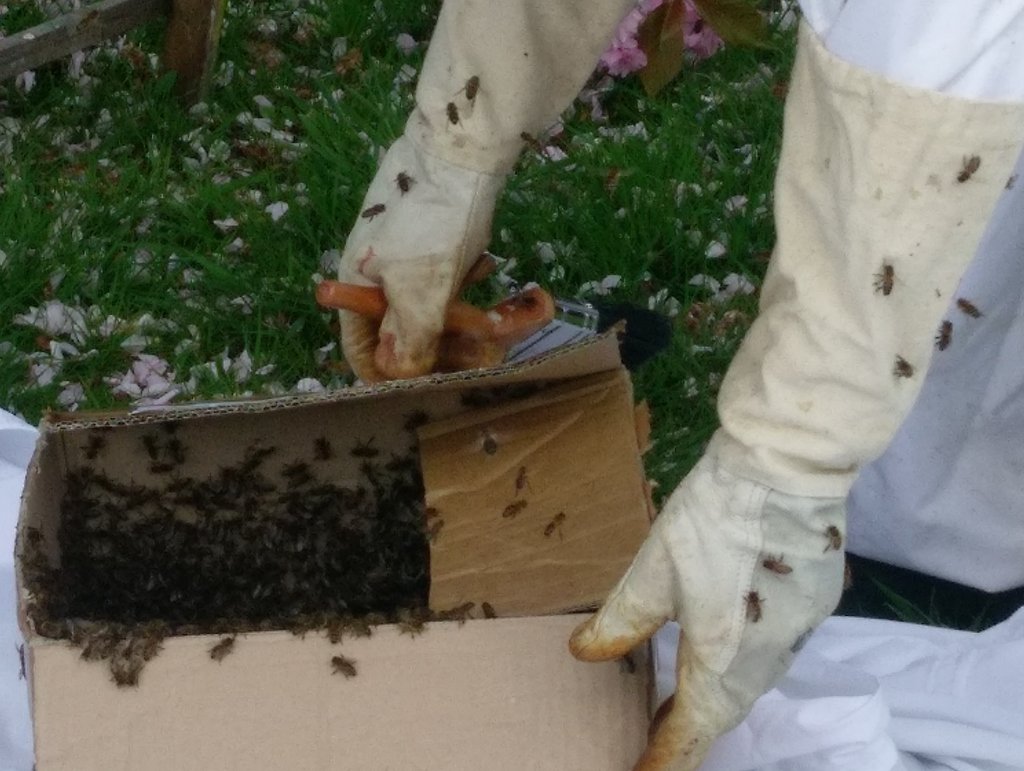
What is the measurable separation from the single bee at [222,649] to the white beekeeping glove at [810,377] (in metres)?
0.46

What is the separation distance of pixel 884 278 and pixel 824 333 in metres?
0.11

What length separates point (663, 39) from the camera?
2506mm

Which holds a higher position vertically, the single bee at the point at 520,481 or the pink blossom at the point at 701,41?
the pink blossom at the point at 701,41

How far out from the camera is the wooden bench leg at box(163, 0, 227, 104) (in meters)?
4.52

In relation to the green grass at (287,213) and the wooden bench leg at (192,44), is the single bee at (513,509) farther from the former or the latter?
the wooden bench leg at (192,44)

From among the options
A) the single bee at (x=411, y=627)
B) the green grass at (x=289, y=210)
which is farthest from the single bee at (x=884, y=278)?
the green grass at (x=289, y=210)

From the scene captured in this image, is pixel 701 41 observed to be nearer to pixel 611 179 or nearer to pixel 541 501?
pixel 611 179

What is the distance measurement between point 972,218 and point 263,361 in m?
2.34

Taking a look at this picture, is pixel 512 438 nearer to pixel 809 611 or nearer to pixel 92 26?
pixel 809 611

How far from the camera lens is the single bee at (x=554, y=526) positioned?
81.4 inches

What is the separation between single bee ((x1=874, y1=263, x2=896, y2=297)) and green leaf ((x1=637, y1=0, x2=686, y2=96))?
1149mm

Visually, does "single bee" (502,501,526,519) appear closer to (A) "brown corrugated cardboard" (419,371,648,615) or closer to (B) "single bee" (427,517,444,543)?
(A) "brown corrugated cardboard" (419,371,648,615)

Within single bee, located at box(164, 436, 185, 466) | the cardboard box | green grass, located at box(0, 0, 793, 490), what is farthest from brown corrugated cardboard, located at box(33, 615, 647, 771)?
green grass, located at box(0, 0, 793, 490)

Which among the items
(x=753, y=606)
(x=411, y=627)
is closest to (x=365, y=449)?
(x=411, y=627)
